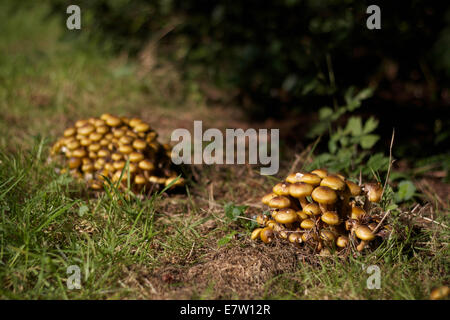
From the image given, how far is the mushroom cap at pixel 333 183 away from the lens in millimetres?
1901

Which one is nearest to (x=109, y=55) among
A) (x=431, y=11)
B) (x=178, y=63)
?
(x=178, y=63)

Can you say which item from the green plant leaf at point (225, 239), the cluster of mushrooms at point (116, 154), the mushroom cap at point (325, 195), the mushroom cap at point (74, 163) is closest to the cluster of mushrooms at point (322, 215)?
the mushroom cap at point (325, 195)

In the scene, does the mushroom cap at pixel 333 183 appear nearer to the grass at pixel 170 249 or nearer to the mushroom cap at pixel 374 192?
the mushroom cap at pixel 374 192

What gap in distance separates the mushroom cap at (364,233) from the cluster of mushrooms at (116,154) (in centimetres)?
127

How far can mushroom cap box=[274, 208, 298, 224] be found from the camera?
196cm

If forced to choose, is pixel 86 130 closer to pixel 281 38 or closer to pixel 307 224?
pixel 307 224

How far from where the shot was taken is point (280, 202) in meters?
2.01

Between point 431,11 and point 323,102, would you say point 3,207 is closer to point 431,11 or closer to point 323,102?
point 323,102

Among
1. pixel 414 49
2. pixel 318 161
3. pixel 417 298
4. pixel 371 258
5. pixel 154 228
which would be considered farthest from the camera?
pixel 414 49

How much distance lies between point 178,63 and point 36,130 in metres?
1.82

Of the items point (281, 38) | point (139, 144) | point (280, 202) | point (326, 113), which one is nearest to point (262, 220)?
point (280, 202)

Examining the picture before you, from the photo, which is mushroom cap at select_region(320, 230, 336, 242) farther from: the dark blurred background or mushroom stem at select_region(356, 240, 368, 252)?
the dark blurred background

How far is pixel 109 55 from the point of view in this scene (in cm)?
505

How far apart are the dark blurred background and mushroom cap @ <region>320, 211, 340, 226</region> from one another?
3.82 feet
